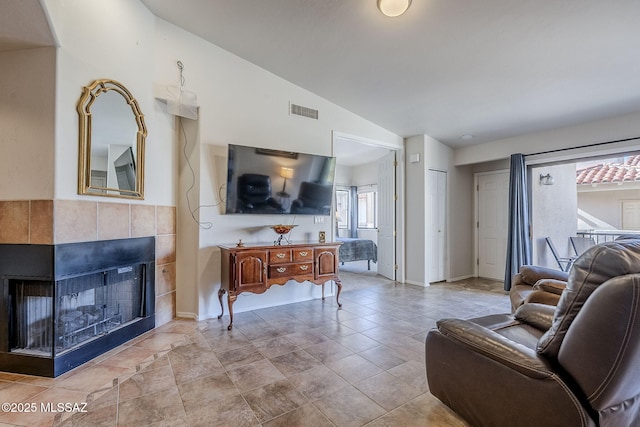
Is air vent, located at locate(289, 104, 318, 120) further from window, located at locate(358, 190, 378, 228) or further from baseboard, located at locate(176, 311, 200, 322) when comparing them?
window, located at locate(358, 190, 378, 228)

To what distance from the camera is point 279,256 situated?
3.36m

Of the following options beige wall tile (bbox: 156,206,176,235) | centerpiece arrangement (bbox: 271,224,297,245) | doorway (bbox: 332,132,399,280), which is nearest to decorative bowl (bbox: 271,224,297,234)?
centerpiece arrangement (bbox: 271,224,297,245)

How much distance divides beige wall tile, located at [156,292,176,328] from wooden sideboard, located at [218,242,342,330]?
54 cm

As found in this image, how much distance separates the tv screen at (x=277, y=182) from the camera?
3395 millimetres

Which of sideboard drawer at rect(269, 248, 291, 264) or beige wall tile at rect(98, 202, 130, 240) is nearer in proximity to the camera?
beige wall tile at rect(98, 202, 130, 240)

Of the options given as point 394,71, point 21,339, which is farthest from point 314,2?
point 21,339

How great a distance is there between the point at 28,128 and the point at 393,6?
294cm

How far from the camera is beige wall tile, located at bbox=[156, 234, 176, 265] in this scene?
3164mm

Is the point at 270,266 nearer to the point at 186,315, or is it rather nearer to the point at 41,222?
the point at 186,315

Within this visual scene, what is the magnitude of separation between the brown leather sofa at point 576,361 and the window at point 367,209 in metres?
6.55

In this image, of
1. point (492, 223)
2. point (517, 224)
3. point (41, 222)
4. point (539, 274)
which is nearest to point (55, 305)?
point (41, 222)

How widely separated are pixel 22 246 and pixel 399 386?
115 inches

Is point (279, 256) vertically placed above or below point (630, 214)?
below

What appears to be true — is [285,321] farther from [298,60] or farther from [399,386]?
[298,60]
